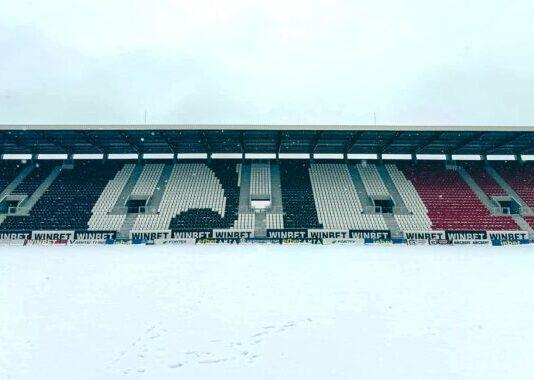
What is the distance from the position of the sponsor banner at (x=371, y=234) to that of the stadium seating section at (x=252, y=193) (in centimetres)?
72

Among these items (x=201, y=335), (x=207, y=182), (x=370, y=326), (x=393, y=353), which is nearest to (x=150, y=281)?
(x=201, y=335)

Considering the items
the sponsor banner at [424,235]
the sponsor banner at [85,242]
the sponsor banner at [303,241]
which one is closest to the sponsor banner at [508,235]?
the sponsor banner at [424,235]

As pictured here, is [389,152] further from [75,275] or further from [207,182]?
[75,275]

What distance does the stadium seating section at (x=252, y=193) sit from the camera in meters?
30.7

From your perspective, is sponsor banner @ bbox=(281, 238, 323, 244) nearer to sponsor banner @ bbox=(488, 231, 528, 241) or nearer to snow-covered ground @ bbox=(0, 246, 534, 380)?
sponsor banner @ bbox=(488, 231, 528, 241)

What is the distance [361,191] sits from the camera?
3528 centimetres

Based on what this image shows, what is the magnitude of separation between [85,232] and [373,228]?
872 inches

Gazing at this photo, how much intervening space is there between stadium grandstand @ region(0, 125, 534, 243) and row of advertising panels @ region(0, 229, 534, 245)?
25 centimetres

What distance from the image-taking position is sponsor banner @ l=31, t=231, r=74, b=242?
1123 inches

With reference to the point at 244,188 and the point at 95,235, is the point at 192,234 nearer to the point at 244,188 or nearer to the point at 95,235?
the point at 95,235

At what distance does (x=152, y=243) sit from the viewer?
93.0 feet

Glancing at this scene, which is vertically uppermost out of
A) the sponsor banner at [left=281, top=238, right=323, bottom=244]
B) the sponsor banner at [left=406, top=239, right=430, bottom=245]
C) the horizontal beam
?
the horizontal beam

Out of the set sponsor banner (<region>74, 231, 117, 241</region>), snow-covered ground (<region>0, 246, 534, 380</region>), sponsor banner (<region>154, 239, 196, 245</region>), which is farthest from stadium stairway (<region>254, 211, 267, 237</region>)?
snow-covered ground (<region>0, 246, 534, 380</region>)

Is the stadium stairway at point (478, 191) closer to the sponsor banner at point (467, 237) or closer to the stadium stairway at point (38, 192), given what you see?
the sponsor banner at point (467, 237)
